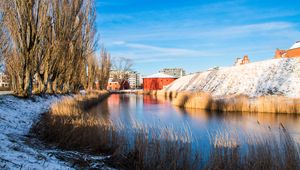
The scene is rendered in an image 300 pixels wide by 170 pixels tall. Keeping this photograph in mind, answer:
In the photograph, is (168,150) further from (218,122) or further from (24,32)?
(24,32)

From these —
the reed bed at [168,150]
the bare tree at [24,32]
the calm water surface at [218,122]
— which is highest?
the bare tree at [24,32]

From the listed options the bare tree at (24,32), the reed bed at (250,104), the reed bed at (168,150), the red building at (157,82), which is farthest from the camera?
the red building at (157,82)

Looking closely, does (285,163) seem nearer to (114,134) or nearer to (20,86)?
(114,134)

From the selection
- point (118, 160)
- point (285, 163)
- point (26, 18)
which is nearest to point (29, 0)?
point (26, 18)

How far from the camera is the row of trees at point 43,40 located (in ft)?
41.6

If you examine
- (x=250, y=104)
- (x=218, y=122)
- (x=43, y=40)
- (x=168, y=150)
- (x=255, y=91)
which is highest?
(x=43, y=40)

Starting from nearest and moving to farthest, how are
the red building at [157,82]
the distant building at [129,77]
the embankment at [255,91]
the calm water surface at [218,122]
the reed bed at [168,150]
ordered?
the reed bed at [168,150]
the calm water surface at [218,122]
the embankment at [255,91]
the red building at [157,82]
the distant building at [129,77]

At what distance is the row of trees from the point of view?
12.7 meters

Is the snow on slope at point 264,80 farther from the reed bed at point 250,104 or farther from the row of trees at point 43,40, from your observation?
the row of trees at point 43,40

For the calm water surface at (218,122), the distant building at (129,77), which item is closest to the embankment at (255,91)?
the calm water surface at (218,122)

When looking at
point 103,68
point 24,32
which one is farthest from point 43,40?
point 103,68

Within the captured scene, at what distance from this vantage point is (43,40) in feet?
48.5

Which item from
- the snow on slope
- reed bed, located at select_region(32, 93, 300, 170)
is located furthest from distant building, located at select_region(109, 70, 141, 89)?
reed bed, located at select_region(32, 93, 300, 170)

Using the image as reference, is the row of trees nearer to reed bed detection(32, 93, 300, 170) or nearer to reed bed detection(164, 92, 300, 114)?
reed bed detection(32, 93, 300, 170)
